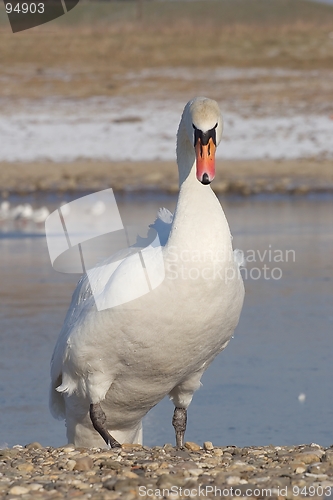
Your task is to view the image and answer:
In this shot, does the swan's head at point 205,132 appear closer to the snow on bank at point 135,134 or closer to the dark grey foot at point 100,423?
the dark grey foot at point 100,423

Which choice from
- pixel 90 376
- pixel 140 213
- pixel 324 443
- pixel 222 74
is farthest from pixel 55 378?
pixel 222 74

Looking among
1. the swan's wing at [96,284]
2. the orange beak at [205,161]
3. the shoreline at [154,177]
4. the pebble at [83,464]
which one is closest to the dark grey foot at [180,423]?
the swan's wing at [96,284]

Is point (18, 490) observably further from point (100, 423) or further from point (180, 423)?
point (180, 423)

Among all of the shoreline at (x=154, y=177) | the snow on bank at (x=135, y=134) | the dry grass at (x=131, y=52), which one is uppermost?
the shoreline at (x=154, y=177)

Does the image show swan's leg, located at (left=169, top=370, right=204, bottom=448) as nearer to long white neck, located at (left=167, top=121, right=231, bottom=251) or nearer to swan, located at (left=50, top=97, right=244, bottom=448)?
swan, located at (left=50, top=97, right=244, bottom=448)

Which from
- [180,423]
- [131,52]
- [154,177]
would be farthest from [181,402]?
[131,52]

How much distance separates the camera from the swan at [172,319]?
436 cm

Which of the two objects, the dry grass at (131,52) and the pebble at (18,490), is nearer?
the pebble at (18,490)

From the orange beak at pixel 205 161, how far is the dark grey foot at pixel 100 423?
4.04 ft

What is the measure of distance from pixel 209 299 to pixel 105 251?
5.48 m

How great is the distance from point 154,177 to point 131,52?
42.5 ft

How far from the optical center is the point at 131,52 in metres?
28.1

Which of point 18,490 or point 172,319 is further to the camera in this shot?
point 172,319

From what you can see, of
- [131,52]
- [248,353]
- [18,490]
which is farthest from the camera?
[131,52]
